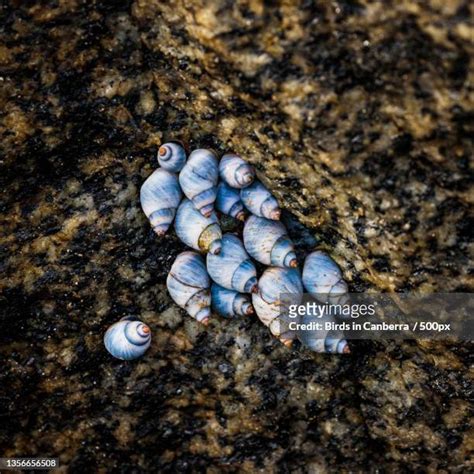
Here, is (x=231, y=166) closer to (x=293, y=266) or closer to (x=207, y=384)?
(x=293, y=266)

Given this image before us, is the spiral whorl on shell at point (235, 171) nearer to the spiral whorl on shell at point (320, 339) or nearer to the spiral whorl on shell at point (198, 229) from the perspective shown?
the spiral whorl on shell at point (198, 229)

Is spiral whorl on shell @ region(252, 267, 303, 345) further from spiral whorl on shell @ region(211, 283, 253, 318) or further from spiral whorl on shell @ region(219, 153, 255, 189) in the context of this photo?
spiral whorl on shell @ region(219, 153, 255, 189)

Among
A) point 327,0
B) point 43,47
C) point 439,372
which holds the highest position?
point 327,0

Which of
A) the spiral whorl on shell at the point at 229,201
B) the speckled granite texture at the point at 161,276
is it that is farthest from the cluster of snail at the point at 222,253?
the speckled granite texture at the point at 161,276

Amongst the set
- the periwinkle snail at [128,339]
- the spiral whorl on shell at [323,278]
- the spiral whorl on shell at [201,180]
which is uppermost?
the spiral whorl on shell at [201,180]

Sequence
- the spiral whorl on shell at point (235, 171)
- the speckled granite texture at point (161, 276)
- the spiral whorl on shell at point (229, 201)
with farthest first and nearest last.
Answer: the spiral whorl on shell at point (229, 201)
the spiral whorl on shell at point (235, 171)
the speckled granite texture at point (161, 276)

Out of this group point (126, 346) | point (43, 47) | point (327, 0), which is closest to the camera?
point (327, 0)

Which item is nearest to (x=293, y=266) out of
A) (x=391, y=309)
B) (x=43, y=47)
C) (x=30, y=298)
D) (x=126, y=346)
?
(x=391, y=309)
